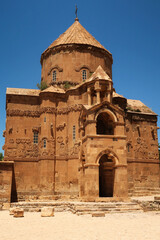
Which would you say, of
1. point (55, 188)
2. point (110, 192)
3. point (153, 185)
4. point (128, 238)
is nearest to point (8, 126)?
point (55, 188)

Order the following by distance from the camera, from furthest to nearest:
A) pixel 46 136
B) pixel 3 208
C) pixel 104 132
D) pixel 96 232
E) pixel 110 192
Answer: pixel 46 136 < pixel 104 132 < pixel 110 192 < pixel 3 208 < pixel 96 232

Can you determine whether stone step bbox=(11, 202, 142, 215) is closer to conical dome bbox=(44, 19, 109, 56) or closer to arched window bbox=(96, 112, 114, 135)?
arched window bbox=(96, 112, 114, 135)

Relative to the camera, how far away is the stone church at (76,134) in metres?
20.4

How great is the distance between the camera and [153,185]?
1128 inches

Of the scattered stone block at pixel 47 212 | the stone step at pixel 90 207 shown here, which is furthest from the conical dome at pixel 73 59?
the scattered stone block at pixel 47 212

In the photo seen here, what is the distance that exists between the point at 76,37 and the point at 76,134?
11697mm

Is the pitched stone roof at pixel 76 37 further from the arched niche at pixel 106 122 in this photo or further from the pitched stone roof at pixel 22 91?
the arched niche at pixel 106 122

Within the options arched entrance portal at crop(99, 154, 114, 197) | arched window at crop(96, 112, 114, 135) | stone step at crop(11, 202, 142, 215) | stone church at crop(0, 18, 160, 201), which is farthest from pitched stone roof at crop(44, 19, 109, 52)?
stone step at crop(11, 202, 142, 215)

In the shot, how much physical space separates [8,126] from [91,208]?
43.5 ft

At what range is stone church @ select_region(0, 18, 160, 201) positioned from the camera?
20359 mm

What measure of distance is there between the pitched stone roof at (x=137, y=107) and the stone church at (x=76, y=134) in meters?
0.11

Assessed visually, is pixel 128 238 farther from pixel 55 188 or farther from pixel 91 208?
pixel 55 188

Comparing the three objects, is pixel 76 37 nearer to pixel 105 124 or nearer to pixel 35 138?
pixel 105 124

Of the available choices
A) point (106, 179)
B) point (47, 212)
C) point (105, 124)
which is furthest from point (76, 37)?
point (47, 212)
